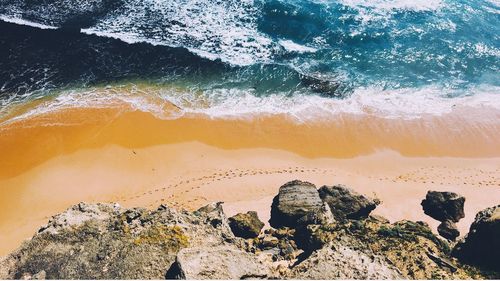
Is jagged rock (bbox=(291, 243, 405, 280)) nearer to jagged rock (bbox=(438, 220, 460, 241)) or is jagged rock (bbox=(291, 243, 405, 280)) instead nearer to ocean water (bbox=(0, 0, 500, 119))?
jagged rock (bbox=(438, 220, 460, 241))

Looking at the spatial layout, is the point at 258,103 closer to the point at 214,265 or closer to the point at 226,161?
the point at 226,161

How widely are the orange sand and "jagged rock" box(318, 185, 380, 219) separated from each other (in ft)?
4.78

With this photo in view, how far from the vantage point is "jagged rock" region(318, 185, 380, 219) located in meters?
16.5

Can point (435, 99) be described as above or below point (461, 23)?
below

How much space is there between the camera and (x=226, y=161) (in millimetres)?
20125

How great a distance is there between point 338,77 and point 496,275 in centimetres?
1807

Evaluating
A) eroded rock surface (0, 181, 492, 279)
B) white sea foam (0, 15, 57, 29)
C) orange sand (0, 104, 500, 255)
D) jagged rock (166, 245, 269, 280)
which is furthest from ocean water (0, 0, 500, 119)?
jagged rock (166, 245, 269, 280)

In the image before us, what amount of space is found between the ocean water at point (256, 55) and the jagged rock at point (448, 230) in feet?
29.6

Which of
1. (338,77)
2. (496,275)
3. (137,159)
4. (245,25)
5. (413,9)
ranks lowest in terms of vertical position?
(137,159)

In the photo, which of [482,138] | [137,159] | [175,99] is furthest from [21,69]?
[482,138]

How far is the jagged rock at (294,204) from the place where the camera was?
52.9 feet

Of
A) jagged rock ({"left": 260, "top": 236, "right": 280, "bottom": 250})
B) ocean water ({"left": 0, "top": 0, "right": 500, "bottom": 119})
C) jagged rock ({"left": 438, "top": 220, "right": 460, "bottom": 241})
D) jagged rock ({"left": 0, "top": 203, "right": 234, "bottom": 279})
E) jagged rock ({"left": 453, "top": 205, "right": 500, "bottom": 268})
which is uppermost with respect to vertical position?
ocean water ({"left": 0, "top": 0, "right": 500, "bottom": 119})

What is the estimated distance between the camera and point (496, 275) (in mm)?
11281

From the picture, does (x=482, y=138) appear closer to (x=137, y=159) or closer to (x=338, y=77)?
(x=338, y=77)
